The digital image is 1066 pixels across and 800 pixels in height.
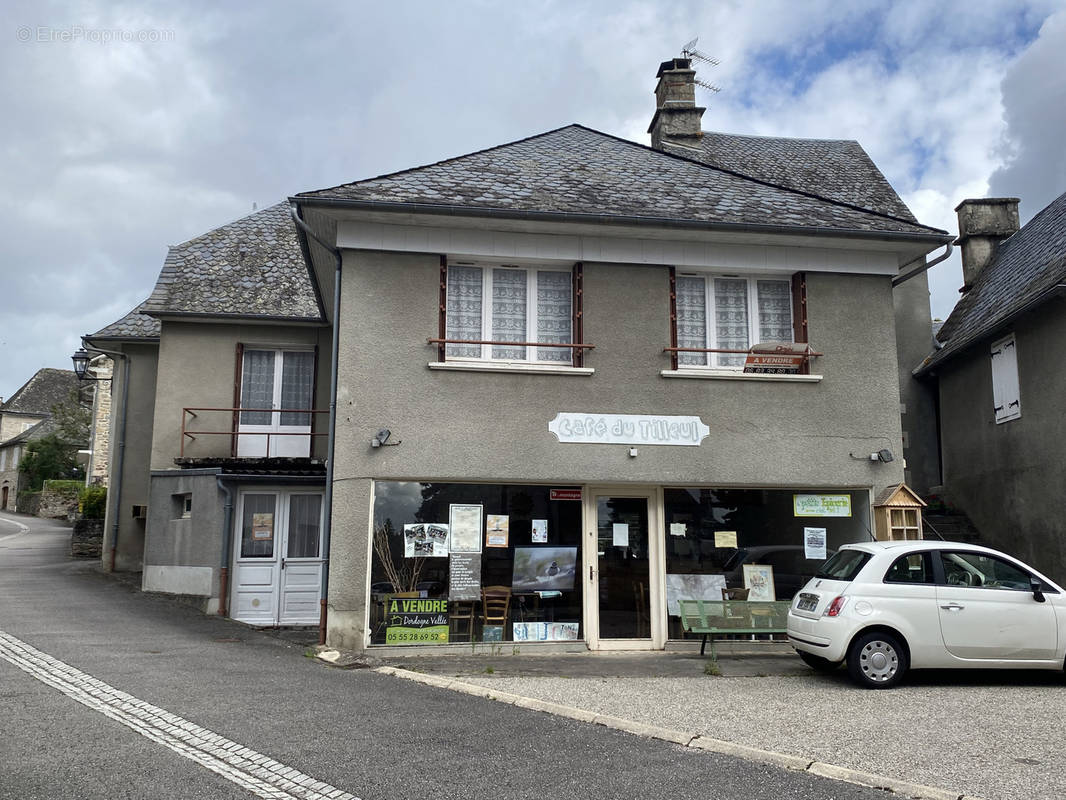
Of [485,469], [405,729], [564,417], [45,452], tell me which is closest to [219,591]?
[485,469]

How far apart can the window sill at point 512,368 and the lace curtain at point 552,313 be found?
265 mm

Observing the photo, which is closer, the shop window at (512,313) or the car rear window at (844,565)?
the car rear window at (844,565)

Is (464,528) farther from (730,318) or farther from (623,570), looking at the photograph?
(730,318)

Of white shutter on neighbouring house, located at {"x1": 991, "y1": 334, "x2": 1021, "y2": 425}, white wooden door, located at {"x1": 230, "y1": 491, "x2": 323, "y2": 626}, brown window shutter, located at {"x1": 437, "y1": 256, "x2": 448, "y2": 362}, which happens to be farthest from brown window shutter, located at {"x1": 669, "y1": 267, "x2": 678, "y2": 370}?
white shutter on neighbouring house, located at {"x1": 991, "y1": 334, "x2": 1021, "y2": 425}

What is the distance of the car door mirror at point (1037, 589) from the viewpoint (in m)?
9.32

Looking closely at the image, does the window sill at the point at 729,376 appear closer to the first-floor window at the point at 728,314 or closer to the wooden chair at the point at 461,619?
the first-floor window at the point at 728,314

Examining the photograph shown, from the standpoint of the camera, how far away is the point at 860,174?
70.1 ft

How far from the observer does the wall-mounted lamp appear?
36.6 ft

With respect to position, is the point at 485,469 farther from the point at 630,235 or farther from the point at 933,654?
the point at 933,654

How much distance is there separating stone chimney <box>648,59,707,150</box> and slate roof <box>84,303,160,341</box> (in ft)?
41.4

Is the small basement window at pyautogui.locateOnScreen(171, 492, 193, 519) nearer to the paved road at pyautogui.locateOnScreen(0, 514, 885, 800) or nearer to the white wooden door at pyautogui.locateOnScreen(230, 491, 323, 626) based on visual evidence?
the white wooden door at pyautogui.locateOnScreen(230, 491, 323, 626)

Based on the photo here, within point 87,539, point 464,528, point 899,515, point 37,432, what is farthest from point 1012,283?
point 37,432

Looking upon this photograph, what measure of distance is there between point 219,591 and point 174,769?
30.3 feet

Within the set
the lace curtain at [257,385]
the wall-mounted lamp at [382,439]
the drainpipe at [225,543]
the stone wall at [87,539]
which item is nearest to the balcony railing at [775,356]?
the wall-mounted lamp at [382,439]
